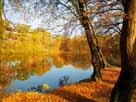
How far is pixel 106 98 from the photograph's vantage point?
13.3 metres

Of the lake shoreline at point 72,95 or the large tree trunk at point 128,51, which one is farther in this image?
the lake shoreline at point 72,95

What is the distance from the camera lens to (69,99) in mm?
12305

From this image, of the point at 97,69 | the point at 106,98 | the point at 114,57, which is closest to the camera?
the point at 106,98

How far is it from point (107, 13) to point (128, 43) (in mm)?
1456

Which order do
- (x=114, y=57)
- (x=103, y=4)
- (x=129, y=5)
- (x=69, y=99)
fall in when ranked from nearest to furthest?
(x=129, y=5) < (x=103, y=4) < (x=69, y=99) < (x=114, y=57)

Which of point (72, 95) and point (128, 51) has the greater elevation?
point (128, 51)

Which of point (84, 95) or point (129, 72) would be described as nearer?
point (129, 72)

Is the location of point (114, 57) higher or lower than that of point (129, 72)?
lower

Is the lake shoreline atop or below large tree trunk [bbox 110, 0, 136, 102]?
below

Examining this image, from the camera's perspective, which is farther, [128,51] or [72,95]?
[72,95]

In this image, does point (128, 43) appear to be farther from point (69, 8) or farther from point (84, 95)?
point (69, 8)

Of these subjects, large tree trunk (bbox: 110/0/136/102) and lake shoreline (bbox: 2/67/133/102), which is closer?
large tree trunk (bbox: 110/0/136/102)

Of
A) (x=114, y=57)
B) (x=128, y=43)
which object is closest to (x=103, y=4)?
(x=128, y=43)

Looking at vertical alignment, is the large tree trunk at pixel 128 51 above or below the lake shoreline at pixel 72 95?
above
